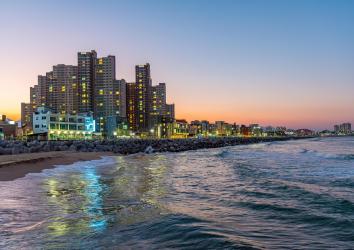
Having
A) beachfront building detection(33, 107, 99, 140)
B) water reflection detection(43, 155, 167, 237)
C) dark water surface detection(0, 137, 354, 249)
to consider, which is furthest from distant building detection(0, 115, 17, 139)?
dark water surface detection(0, 137, 354, 249)

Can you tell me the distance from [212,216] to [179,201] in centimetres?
281

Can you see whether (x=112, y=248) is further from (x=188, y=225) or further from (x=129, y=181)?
(x=129, y=181)

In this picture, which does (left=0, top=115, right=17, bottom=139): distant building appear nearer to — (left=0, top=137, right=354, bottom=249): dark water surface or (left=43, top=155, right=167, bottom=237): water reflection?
(left=43, top=155, right=167, bottom=237): water reflection

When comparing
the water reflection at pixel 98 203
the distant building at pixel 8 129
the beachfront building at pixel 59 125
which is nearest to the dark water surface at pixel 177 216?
the water reflection at pixel 98 203

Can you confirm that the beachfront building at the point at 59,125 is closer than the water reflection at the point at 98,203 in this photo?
No

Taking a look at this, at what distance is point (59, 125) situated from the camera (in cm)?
13762

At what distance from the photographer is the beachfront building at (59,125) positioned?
134 m

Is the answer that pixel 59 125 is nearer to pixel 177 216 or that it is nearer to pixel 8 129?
pixel 8 129

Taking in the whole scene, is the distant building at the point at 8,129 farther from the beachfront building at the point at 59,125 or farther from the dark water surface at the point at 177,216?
the dark water surface at the point at 177,216

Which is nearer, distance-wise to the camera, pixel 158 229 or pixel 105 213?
pixel 158 229

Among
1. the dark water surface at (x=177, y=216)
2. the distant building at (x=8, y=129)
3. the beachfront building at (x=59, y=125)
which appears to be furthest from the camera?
the beachfront building at (x=59, y=125)

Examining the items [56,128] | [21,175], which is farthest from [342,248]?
[56,128]

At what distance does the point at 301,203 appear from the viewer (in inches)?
507

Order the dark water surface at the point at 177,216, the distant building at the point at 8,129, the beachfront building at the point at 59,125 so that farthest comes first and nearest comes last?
the beachfront building at the point at 59,125 < the distant building at the point at 8,129 < the dark water surface at the point at 177,216
